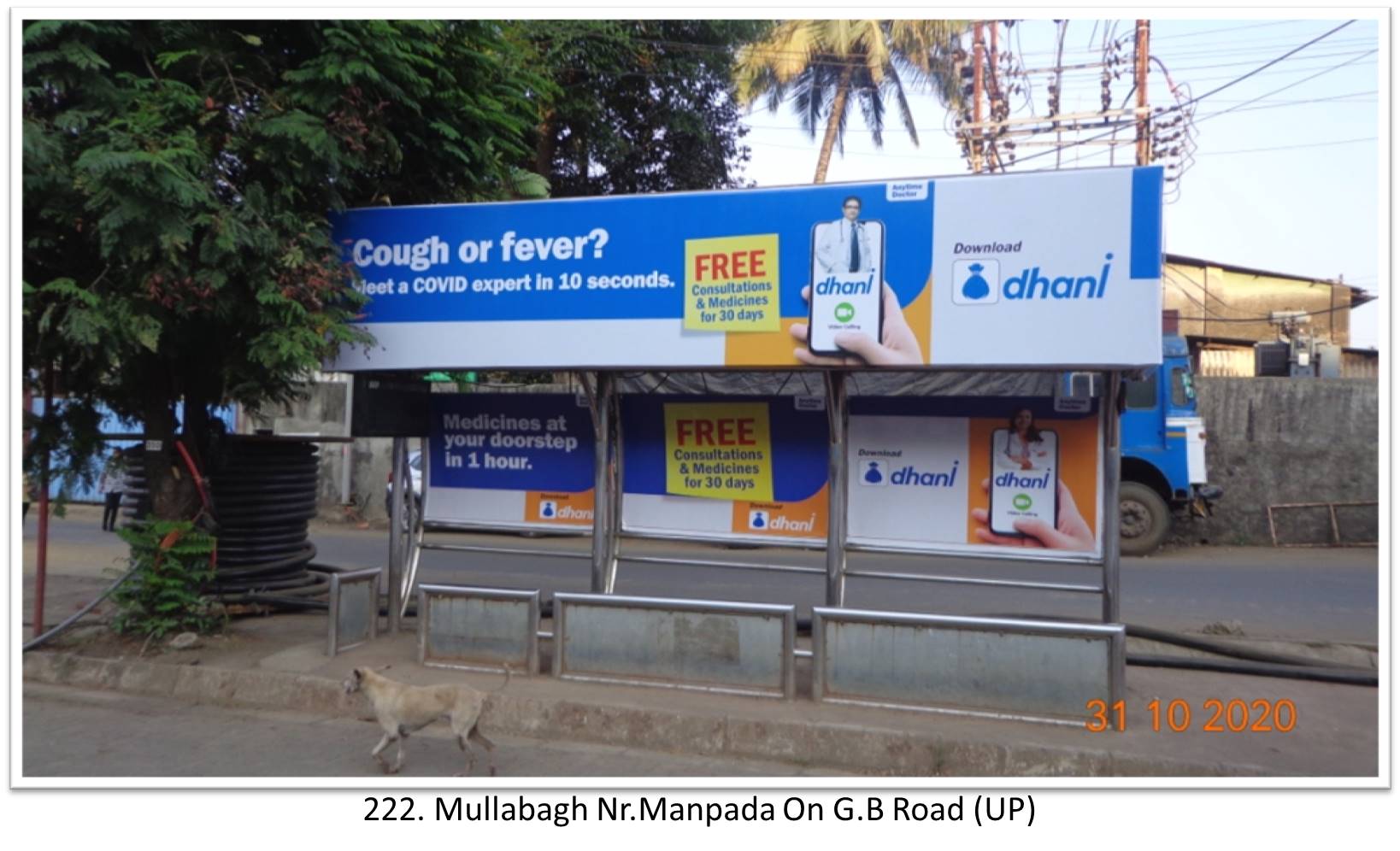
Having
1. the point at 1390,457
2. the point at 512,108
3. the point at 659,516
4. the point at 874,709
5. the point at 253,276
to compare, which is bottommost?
the point at 874,709

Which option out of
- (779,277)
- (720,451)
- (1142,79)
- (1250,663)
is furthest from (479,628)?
(1142,79)

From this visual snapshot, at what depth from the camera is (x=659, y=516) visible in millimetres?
8336

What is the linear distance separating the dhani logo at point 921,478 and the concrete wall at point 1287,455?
11.8 meters

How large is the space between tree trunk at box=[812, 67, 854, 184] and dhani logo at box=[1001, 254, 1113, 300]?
19030mm

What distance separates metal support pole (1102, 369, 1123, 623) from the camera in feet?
22.8

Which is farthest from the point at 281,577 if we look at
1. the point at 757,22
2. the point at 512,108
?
the point at 757,22

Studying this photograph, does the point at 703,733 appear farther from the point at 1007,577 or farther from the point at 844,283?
the point at 1007,577

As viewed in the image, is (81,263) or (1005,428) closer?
(1005,428)

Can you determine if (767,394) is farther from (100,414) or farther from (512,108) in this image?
(100,414)

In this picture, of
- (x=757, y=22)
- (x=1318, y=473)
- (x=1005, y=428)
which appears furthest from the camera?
(x=757, y=22)

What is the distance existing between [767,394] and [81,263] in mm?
5014

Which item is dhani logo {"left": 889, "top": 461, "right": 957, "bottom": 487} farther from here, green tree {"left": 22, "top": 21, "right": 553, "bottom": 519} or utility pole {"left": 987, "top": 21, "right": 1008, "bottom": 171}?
utility pole {"left": 987, "top": 21, "right": 1008, "bottom": 171}

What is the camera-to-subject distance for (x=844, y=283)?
6.95m

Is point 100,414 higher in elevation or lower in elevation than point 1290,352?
lower
